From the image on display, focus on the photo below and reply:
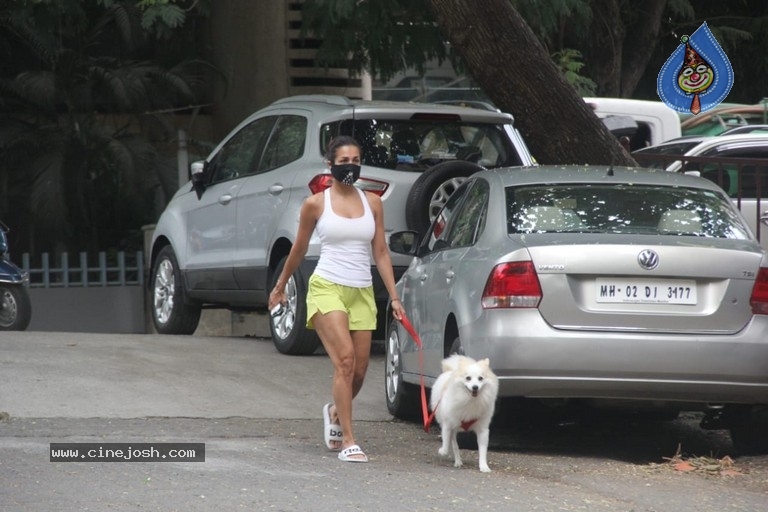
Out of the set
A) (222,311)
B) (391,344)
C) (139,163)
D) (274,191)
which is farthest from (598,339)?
(139,163)

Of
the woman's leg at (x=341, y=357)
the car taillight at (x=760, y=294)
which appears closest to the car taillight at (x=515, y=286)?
the woman's leg at (x=341, y=357)

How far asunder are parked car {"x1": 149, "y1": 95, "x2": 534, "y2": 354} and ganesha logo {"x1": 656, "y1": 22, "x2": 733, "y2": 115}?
215 cm

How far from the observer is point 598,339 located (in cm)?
770

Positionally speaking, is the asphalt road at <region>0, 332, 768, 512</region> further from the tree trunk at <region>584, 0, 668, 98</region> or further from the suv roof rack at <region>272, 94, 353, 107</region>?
the tree trunk at <region>584, 0, 668, 98</region>

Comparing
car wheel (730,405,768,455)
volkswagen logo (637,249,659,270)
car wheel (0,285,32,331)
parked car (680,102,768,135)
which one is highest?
parked car (680,102,768,135)

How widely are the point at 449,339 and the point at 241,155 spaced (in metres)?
4.72

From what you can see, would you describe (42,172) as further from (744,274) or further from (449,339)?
(744,274)

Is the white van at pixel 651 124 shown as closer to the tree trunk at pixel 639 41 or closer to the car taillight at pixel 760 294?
the tree trunk at pixel 639 41

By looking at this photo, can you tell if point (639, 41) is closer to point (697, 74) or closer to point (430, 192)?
point (697, 74)

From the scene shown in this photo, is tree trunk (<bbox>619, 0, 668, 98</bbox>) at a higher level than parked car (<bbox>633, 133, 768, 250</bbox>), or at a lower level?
higher

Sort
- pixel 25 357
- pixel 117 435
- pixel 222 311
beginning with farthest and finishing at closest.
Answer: pixel 222 311 < pixel 25 357 < pixel 117 435

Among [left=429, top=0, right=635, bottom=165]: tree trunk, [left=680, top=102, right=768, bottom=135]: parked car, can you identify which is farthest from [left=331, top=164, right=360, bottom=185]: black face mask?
[left=680, top=102, right=768, bottom=135]: parked car

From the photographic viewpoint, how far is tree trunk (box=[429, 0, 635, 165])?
460 inches

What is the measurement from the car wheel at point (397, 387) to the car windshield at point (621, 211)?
5.35 ft
